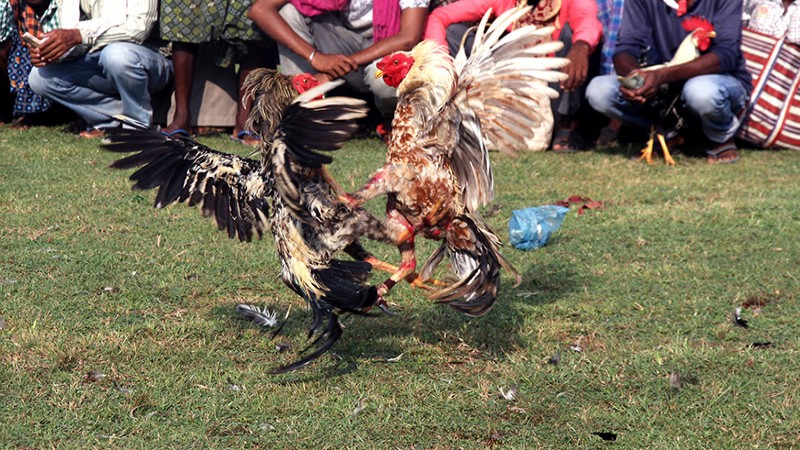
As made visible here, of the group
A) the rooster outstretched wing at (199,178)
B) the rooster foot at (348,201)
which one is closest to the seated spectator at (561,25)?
the rooster outstretched wing at (199,178)

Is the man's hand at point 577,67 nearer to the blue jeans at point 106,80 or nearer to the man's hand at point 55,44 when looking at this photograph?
the blue jeans at point 106,80

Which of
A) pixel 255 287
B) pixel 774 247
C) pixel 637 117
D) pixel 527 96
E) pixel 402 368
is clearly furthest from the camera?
pixel 637 117

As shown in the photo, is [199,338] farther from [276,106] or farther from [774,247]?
[774,247]

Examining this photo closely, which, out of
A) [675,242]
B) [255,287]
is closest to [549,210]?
[675,242]

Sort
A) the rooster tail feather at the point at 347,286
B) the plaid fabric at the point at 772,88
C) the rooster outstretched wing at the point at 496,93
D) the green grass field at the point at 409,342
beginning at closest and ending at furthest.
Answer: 1. the green grass field at the point at 409,342
2. the rooster tail feather at the point at 347,286
3. the rooster outstretched wing at the point at 496,93
4. the plaid fabric at the point at 772,88

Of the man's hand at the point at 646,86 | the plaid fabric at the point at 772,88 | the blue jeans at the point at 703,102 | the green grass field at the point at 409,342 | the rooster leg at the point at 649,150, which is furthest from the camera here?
the plaid fabric at the point at 772,88

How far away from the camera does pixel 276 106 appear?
147 inches

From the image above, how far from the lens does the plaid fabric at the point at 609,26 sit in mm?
8211

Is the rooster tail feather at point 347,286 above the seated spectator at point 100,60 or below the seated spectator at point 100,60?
above

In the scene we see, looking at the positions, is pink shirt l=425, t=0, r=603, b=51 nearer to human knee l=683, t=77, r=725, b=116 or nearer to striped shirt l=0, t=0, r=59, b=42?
human knee l=683, t=77, r=725, b=116

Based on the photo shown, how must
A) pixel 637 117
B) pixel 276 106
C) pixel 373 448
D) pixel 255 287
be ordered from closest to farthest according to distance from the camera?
pixel 373 448, pixel 276 106, pixel 255 287, pixel 637 117

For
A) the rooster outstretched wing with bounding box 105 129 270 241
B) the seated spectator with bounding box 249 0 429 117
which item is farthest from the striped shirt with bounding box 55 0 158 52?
the rooster outstretched wing with bounding box 105 129 270 241

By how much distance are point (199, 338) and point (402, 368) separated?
2.99 ft

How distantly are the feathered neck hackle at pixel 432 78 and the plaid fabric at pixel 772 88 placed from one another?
504 cm
